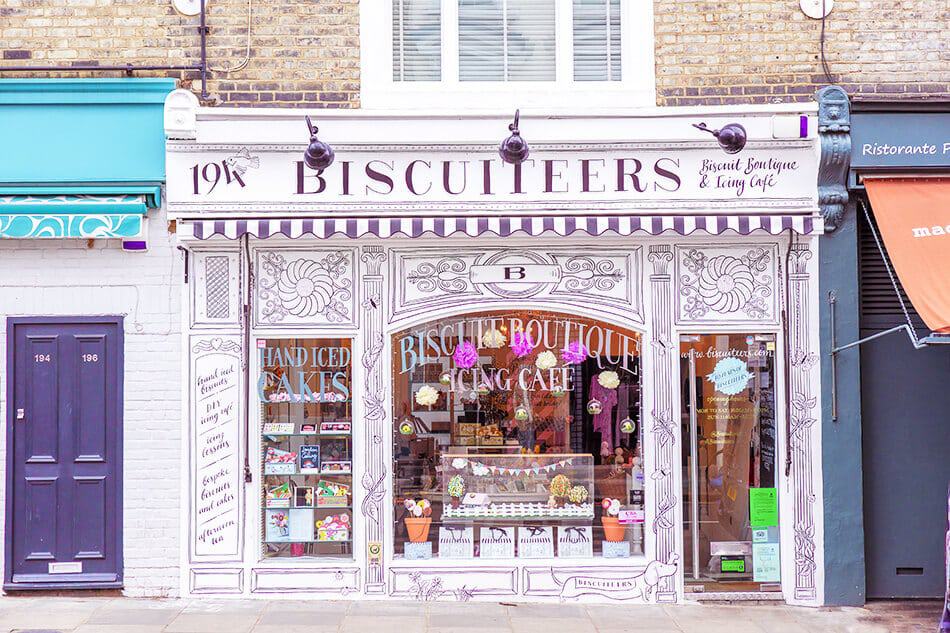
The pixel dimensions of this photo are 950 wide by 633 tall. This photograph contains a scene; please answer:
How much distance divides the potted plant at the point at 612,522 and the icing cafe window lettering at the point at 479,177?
2.72 m

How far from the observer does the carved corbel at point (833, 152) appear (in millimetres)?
7809

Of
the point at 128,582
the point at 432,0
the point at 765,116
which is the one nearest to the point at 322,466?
the point at 128,582

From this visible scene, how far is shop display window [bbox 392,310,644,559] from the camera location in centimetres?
816

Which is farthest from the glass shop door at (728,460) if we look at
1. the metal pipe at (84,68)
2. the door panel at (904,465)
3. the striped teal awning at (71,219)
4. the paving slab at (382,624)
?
the metal pipe at (84,68)

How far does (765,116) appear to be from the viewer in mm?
7930

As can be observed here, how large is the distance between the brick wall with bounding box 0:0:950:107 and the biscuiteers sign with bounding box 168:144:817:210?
1.80ft

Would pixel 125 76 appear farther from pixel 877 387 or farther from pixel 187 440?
pixel 877 387

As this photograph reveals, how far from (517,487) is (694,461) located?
1.56 m

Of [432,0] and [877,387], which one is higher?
[432,0]

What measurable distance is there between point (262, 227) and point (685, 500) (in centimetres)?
425

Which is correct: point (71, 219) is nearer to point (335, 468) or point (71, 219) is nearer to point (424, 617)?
point (335, 468)

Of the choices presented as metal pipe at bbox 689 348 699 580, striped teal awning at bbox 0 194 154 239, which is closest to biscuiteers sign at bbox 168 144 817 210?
striped teal awning at bbox 0 194 154 239

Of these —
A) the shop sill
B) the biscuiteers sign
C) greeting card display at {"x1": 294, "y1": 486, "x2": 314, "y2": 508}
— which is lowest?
the shop sill

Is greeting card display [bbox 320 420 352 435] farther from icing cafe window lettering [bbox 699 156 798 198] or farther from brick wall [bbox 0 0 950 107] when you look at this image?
icing cafe window lettering [bbox 699 156 798 198]
